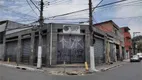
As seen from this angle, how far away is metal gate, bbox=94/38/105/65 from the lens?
108 ft

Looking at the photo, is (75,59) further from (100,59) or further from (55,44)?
(100,59)

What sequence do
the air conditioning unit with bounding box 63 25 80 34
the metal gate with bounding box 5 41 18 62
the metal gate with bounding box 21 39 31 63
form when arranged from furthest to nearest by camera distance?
the metal gate with bounding box 5 41 18 62 → the metal gate with bounding box 21 39 31 63 → the air conditioning unit with bounding box 63 25 80 34

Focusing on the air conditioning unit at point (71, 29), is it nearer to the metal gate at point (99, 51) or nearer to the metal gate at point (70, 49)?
the metal gate at point (70, 49)

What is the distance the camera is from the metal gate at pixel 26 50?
32.8 metres

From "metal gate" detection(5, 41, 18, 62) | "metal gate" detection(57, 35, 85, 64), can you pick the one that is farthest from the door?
"metal gate" detection(5, 41, 18, 62)

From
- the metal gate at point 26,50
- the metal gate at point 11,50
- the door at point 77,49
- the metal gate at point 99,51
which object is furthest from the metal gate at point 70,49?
the metal gate at point 11,50

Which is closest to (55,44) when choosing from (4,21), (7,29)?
(7,29)

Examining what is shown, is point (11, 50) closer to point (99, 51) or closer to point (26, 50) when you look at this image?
point (26, 50)

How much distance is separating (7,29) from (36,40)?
12068 mm

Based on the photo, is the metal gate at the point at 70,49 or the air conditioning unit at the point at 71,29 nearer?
the metal gate at the point at 70,49

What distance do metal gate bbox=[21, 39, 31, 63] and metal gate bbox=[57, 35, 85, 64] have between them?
654 centimetres

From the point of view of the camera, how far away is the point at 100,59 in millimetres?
34500

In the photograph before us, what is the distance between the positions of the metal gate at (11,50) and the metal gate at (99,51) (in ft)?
43.2

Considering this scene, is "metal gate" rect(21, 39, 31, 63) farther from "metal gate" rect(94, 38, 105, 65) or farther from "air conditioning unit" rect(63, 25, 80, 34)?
"metal gate" rect(94, 38, 105, 65)
